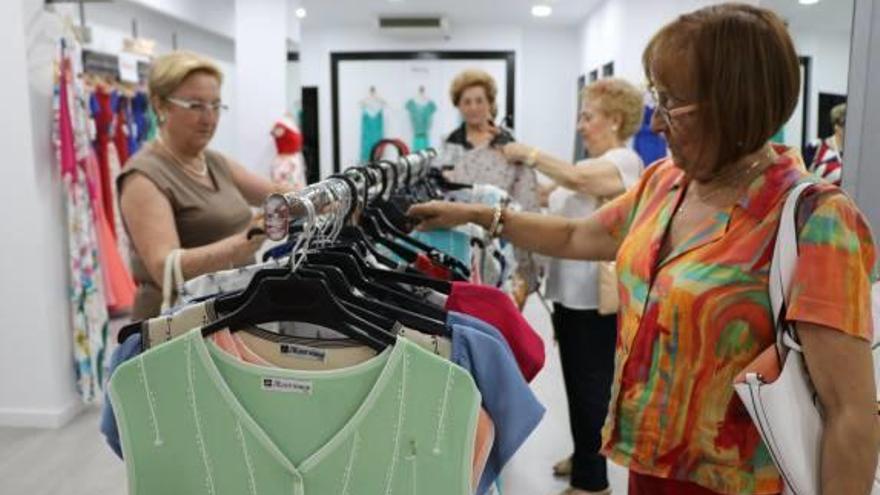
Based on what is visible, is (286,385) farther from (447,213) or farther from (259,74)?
(259,74)

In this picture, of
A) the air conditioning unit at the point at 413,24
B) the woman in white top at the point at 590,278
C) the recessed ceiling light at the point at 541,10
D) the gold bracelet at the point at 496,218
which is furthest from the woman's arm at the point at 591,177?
the air conditioning unit at the point at 413,24

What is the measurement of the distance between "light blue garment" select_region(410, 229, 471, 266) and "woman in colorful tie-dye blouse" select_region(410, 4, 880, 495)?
724 mm

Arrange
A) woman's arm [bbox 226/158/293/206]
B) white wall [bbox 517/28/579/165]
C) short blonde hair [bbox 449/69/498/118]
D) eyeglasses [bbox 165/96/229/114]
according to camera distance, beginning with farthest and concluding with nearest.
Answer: white wall [bbox 517/28/579/165], short blonde hair [bbox 449/69/498/118], woman's arm [bbox 226/158/293/206], eyeglasses [bbox 165/96/229/114]

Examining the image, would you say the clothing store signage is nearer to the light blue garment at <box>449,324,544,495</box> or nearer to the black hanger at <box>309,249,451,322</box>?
the black hanger at <box>309,249,451,322</box>

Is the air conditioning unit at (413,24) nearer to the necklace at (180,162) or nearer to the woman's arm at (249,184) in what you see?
the woman's arm at (249,184)

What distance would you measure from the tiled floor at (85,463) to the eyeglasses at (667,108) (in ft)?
6.57

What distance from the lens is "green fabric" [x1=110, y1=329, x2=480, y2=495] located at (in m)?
1.03

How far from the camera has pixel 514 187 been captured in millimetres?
2920

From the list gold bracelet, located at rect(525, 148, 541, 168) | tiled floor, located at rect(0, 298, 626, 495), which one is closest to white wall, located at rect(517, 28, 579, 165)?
tiled floor, located at rect(0, 298, 626, 495)

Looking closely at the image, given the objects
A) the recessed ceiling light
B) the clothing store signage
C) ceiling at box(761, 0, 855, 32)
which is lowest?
ceiling at box(761, 0, 855, 32)

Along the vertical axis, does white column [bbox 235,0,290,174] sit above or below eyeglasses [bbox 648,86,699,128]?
above

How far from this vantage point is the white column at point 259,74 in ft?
17.0

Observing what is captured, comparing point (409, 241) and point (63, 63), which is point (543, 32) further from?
point (409, 241)

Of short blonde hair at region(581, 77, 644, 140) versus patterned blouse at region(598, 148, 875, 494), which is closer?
patterned blouse at region(598, 148, 875, 494)
